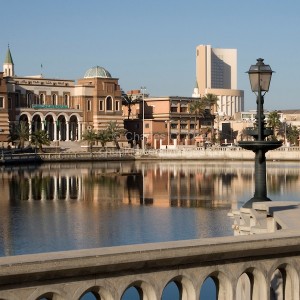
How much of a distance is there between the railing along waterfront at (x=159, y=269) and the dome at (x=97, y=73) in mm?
149589

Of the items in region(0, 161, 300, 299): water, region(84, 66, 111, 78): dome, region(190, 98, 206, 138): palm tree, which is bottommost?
region(0, 161, 300, 299): water

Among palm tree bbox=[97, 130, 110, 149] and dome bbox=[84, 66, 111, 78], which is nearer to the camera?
palm tree bbox=[97, 130, 110, 149]

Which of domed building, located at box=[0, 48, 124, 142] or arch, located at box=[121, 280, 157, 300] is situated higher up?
domed building, located at box=[0, 48, 124, 142]

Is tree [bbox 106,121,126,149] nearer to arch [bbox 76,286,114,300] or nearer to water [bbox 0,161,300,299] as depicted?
water [bbox 0,161,300,299]

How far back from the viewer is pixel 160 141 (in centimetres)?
16712

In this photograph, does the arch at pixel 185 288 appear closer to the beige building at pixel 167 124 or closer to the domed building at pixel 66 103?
the domed building at pixel 66 103

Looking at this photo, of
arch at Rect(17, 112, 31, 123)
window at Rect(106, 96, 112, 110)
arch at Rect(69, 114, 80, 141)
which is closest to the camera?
arch at Rect(17, 112, 31, 123)

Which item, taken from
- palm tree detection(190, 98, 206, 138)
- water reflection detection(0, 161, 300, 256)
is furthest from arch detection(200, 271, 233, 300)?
palm tree detection(190, 98, 206, 138)

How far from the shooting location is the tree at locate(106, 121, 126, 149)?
151 m

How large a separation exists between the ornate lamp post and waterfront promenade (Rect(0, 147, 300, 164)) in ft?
374

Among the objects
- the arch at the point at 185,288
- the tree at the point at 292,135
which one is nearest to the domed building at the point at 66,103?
the tree at the point at 292,135

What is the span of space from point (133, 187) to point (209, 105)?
10672 cm

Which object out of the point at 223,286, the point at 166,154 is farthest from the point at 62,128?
the point at 223,286

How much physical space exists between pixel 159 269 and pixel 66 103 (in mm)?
148644
